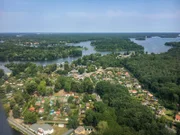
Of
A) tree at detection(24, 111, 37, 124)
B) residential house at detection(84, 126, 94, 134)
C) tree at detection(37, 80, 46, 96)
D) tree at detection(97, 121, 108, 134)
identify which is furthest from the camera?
tree at detection(37, 80, 46, 96)

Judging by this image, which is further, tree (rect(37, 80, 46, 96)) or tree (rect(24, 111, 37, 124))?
tree (rect(37, 80, 46, 96))

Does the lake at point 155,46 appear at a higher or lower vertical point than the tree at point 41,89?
higher

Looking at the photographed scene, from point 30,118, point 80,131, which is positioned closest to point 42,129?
point 30,118

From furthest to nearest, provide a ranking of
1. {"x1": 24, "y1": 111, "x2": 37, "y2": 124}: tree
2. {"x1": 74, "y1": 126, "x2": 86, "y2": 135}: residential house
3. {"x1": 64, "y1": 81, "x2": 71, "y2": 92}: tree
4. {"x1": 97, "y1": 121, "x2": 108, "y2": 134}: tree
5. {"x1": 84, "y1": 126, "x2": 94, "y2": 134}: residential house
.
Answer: {"x1": 64, "y1": 81, "x2": 71, "y2": 92}: tree → {"x1": 24, "y1": 111, "x2": 37, "y2": 124}: tree → {"x1": 84, "y1": 126, "x2": 94, "y2": 134}: residential house → {"x1": 74, "y1": 126, "x2": 86, "y2": 135}: residential house → {"x1": 97, "y1": 121, "x2": 108, "y2": 134}: tree

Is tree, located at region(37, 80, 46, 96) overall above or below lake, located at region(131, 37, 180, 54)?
below

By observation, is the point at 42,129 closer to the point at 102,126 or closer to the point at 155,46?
the point at 102,126

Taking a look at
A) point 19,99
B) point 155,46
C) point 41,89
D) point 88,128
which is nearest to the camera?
point 88,128

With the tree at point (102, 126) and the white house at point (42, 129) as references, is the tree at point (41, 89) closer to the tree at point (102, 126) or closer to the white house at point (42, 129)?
the white house at point (42, 129)

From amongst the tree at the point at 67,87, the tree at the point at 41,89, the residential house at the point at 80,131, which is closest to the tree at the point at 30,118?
the residential house at the point at 80,131

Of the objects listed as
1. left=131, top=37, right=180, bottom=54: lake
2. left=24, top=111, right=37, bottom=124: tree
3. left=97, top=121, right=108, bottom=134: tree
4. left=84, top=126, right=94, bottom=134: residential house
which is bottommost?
left=84, top=126, right=94, bottom=134: residential house

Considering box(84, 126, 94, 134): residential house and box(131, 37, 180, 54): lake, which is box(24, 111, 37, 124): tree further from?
box(131, 37, 180, 54): lake

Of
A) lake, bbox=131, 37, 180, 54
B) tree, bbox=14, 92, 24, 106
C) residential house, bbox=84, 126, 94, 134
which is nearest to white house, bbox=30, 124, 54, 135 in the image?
residential house, bbox=84, 126, 94, 134
